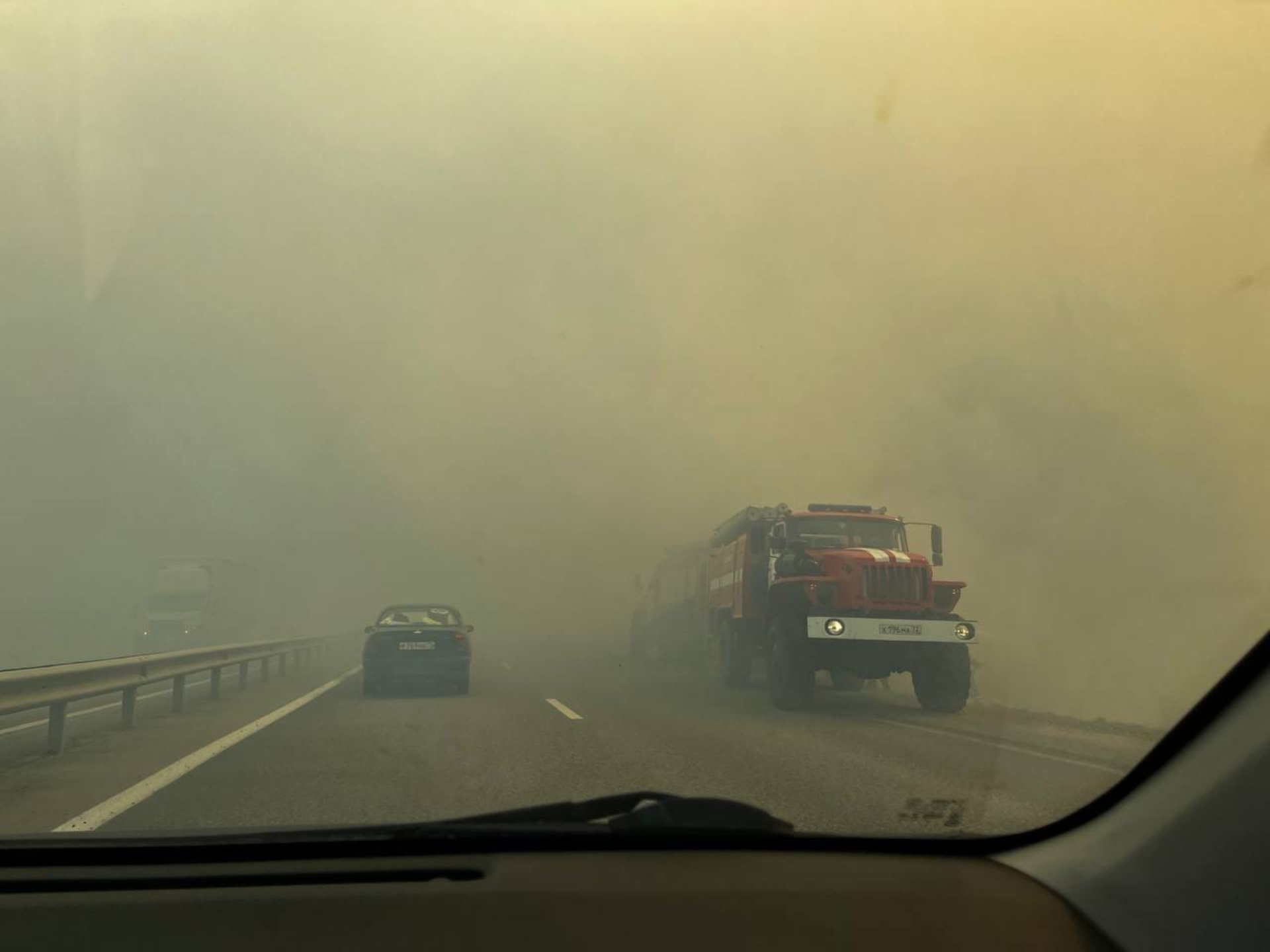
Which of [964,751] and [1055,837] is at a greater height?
[1055,837]

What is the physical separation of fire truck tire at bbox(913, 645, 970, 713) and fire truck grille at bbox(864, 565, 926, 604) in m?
0.72

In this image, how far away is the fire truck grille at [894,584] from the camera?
13758mm

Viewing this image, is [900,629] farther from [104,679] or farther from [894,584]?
[104,679]

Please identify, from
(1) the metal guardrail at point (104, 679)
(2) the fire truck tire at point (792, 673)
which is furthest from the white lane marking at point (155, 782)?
(2) the fire truck tire at point (792, 673)

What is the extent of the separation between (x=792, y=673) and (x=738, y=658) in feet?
16.6

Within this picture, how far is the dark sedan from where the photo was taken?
1568 centimetres

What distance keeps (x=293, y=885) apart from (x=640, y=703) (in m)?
11.4

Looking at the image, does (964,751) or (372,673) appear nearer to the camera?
(964,751)

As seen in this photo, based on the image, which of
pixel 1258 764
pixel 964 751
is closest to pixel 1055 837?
pixel 1258 764

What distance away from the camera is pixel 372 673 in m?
15.7

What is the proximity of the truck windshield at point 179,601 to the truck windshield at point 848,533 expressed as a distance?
86.0 feet

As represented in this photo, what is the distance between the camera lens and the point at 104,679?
10.6 m

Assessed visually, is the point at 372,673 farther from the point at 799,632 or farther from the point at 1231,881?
the point at 1231,881

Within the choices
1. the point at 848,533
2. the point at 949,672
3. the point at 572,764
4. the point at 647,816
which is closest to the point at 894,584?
the point at 949,672
